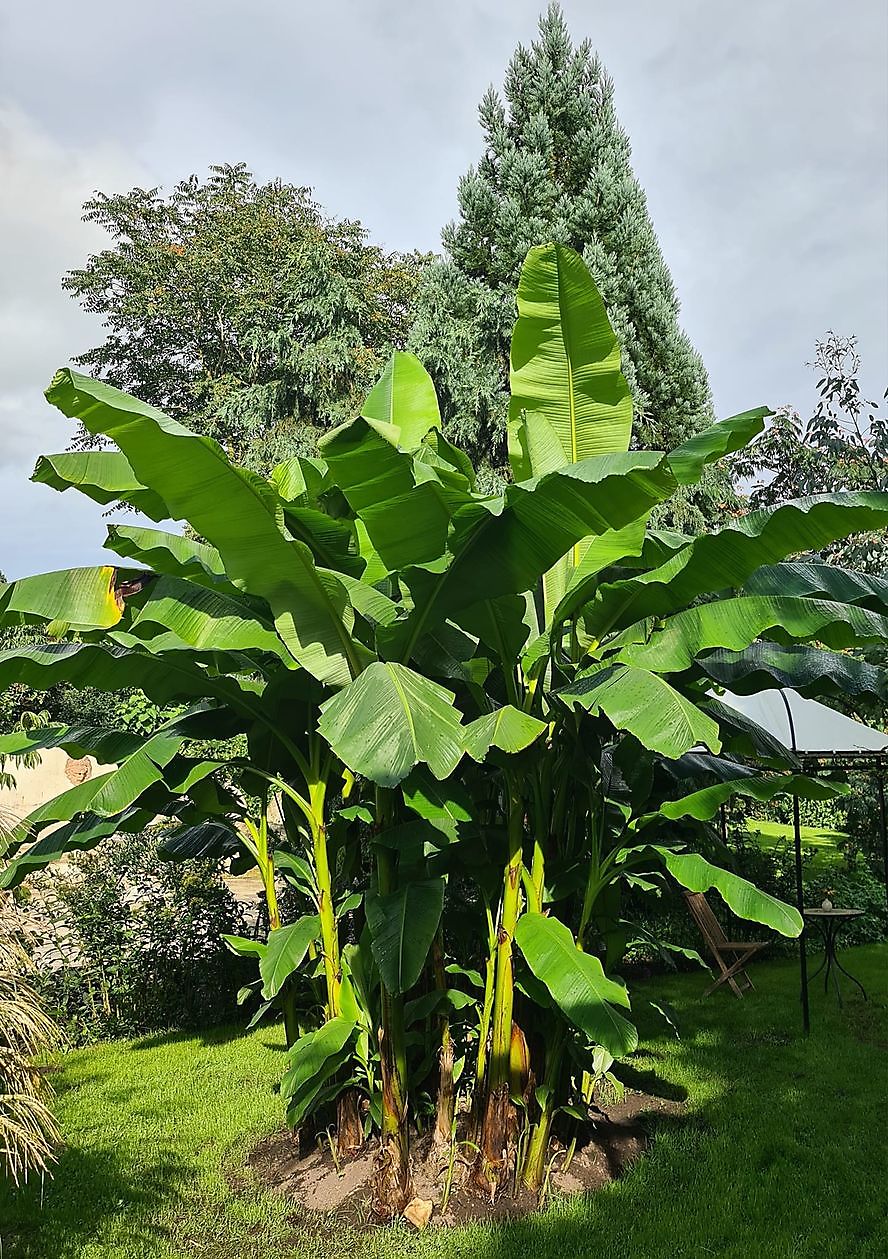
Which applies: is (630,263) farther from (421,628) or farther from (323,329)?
(421,628)

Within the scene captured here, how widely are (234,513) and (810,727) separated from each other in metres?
5.67

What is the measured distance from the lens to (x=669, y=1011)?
4.72 m

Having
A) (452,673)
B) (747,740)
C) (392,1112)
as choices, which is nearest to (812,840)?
(747,740)

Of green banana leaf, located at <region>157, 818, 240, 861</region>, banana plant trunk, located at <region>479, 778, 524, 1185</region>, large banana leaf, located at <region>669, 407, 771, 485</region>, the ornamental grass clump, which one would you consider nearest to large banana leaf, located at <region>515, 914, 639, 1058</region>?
banana plant trunk, located at <region>479, 778, 524, 1185</region>

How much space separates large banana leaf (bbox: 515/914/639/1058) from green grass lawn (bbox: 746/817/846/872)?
8.98 metres

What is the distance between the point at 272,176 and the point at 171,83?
17837 mm

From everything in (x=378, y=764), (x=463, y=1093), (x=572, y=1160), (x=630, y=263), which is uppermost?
(x=630, y=263)

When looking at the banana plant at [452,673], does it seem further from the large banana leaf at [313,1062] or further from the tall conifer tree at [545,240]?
the tall conifer tree at [545,240]

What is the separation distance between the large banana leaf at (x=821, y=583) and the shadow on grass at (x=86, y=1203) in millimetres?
3967

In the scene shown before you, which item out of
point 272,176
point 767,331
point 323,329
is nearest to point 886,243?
point 767,331

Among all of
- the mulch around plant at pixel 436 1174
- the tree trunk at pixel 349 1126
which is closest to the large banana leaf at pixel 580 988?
the mulch around plant at pixel 436 1174

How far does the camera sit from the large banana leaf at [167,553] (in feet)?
13.5

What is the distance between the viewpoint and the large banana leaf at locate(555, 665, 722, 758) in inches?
119

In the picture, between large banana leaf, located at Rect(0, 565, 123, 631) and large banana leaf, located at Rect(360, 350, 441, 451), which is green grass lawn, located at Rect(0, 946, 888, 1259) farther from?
large banana leaf, located at Rect(360, 350, 441, 451)
